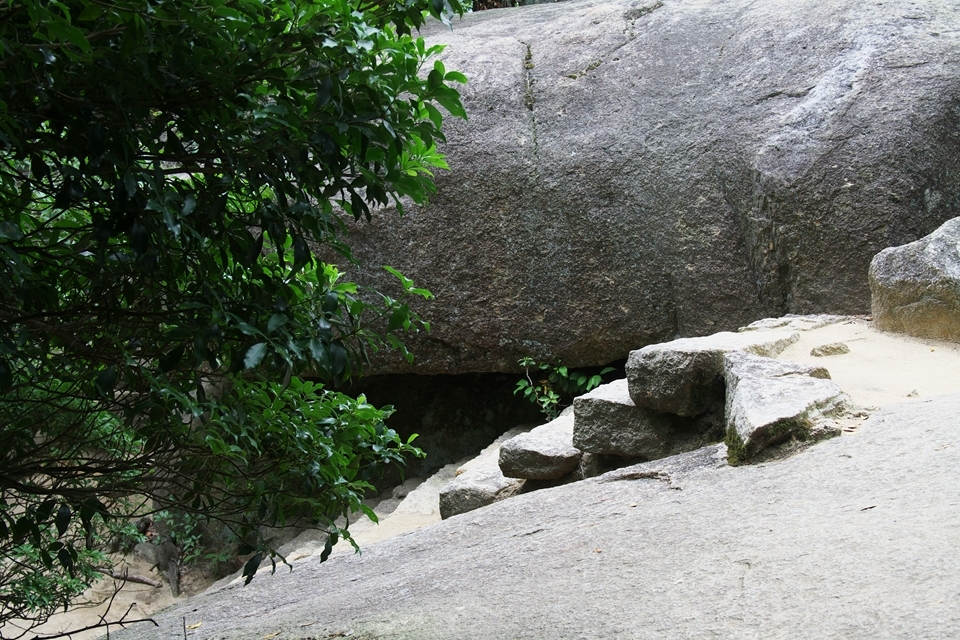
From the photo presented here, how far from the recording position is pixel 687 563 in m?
2.54

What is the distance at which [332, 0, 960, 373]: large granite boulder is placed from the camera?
5.59 meters

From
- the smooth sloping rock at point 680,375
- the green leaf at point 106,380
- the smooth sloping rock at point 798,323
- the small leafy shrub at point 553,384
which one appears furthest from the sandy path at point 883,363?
the green leaf at point 106,380

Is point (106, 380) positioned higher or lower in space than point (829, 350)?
higher

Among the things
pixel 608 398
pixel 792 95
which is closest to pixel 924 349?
pixel 608 398

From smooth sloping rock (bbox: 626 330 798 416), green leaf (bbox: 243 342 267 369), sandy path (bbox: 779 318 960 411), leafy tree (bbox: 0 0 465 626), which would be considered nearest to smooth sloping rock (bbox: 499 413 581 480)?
smooth sloping rock (bbox: 626 330 798 416)

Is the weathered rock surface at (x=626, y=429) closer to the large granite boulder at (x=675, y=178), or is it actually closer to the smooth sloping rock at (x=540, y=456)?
the smooth sloping rock at (x=540, y=456)

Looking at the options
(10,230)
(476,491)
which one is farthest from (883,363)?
(10,230)

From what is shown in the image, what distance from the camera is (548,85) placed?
6.88 meters

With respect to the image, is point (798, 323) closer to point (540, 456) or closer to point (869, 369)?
point (869, 369)

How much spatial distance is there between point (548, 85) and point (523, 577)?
489 centimetres

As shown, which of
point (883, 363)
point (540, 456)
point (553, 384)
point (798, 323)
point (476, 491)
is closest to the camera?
point (883, 363)

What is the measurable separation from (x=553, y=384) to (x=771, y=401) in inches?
143

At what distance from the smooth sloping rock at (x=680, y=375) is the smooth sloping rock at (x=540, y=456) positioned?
1.97ft

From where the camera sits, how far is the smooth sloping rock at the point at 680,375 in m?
4.03
